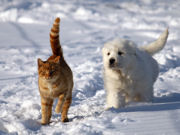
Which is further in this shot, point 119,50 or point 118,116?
point 119,50

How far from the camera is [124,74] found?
16.1 ft

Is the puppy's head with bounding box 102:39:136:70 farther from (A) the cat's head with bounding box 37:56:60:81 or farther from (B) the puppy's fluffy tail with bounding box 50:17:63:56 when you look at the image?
(A) the cat's head with bounding box 37:56:60:81

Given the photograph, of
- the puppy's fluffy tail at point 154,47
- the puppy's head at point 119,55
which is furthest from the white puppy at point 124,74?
the puppy's fluffy tail at point 154,47

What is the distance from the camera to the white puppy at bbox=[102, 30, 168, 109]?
4.80 metres

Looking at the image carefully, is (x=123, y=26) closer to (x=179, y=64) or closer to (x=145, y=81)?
(x=179, y=64)

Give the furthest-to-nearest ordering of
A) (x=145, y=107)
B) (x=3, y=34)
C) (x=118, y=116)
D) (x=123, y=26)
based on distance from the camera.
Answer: (x=123, y=26) < (x=3, y=34) < (x=145, y=107) < (x=118, y=116)

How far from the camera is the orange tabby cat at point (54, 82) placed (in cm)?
398

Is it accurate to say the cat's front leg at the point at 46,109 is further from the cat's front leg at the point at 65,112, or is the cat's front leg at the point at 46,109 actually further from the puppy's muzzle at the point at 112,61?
the puppy's muzzle at the point at 112,61

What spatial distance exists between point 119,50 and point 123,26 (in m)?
11.3

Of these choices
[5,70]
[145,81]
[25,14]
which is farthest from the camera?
[25,14]

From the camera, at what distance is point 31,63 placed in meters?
8.84

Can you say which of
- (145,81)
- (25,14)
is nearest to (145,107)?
(145,81)

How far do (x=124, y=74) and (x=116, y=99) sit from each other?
1.32 ft

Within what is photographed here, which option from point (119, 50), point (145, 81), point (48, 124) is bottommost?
point (48, 124)
